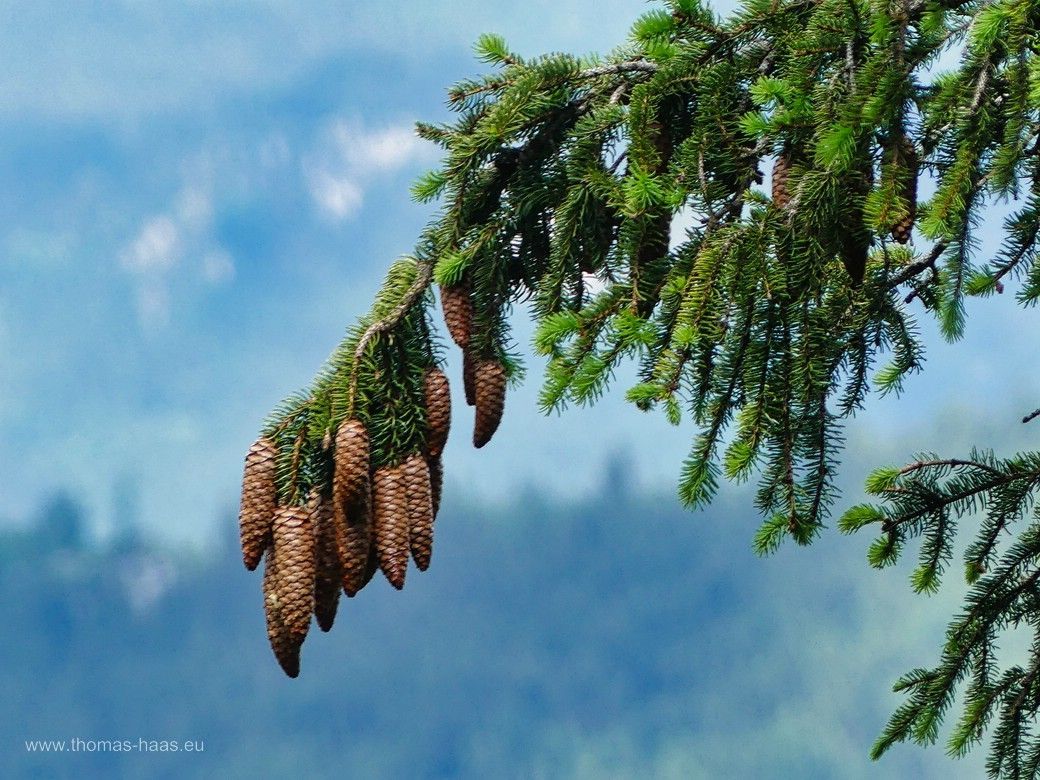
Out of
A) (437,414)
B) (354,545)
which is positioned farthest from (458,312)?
(354,545)

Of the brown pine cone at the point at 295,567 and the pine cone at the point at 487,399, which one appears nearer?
the brown pine cone at the point at 295,567

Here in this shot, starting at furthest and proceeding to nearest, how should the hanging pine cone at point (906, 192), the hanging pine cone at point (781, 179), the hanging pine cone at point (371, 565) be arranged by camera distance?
the hanging pine cone at point (781, 179), the hanging pine cone at point (906, 192), the hanging pine cone at point (371, 565)

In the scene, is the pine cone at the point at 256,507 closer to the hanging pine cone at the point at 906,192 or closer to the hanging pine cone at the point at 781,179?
the hanging pine cone at the point at 781,179

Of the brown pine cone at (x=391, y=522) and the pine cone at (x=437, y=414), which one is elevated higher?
the pine cone at (x=437, y=414)

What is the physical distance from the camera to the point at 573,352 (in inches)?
104

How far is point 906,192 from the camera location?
2.51m

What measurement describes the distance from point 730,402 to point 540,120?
83 cm

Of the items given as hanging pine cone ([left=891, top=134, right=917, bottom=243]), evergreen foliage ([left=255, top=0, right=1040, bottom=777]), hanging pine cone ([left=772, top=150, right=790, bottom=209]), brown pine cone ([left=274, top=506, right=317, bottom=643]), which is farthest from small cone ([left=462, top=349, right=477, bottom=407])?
hanging pine cone ([left=891, top=134, right=917, bottom=243])

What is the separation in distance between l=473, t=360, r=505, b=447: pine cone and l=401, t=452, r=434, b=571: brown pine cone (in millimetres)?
223

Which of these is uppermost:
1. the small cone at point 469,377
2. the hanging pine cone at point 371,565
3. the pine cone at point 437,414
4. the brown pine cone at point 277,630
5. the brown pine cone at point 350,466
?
the small cone at point 469,377

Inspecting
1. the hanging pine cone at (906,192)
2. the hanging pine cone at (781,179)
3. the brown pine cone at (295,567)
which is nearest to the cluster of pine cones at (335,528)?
the brown pine cone at (295,567)

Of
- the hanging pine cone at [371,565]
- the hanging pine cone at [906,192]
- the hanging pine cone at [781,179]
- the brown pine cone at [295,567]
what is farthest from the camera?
the hanging pine cone at [781,179]

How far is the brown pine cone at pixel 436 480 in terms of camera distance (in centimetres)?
259

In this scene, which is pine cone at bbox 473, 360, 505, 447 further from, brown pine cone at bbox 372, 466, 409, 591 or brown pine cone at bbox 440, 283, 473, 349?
brown pine cone at bbox 372, 466, 409, 591
